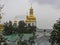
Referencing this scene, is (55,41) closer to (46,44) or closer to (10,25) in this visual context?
→ (46,44)

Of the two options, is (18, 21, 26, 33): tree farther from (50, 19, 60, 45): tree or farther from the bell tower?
(50, 19, 60, 45): tree

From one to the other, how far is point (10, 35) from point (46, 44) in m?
10.0

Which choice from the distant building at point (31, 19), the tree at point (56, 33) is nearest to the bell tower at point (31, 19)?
the distant building at point (31, 19)

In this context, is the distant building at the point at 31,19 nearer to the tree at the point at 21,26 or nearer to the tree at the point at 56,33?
the tree at the point at 21,26

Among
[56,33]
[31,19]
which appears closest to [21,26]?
[31,19]

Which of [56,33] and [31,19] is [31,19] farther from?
[56,33]

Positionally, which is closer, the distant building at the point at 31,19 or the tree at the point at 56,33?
the tree at the point at 56,33

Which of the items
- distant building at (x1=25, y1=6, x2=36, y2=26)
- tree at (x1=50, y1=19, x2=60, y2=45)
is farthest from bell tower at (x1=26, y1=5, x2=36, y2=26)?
tree at (x1=50, y1=19, x2=60, y2=45)

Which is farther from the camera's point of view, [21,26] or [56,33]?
[21,26]

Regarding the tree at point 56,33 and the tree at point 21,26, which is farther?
the tree at point 21,26

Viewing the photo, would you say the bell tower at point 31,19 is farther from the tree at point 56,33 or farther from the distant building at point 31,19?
the tree at point 56,33

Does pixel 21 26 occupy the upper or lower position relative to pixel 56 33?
upper

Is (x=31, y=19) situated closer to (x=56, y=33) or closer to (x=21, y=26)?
(x=21, y=26)

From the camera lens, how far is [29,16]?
8219 centimetres
